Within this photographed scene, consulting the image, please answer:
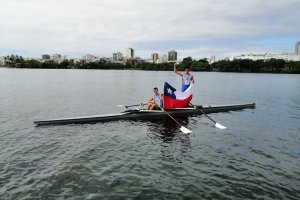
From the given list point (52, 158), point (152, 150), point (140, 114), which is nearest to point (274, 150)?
point (152, 150)

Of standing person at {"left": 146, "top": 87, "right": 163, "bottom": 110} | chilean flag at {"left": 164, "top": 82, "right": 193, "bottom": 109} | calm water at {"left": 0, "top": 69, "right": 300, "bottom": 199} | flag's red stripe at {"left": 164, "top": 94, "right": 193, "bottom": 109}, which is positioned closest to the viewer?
calm water at {"left": 0, "top": 69, "right": 300, "bottom": 199}

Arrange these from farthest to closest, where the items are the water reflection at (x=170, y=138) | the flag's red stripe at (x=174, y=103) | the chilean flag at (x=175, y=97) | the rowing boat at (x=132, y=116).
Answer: the flag's red stripe at (x=174, y=103) < the chilean flag at (x=175, y=97) < the rowing boat at (x=132, y=116) < the water reflection at (x=170, y=138)

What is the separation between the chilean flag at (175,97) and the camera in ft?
86.4

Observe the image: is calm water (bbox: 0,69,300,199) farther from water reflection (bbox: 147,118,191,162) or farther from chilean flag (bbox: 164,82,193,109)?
chilean flag (bbox: 164,82,193,109)

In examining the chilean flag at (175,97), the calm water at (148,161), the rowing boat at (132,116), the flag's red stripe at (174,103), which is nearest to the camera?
the calm water at (148,161)

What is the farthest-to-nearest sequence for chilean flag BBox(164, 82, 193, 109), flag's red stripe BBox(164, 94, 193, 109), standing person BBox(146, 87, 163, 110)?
flag's red stripe BBox(164, 94, 193, 109)
chilean flag BBox(164, 82, 193, 109)
standing person BBox(146, 87, 163, 110)

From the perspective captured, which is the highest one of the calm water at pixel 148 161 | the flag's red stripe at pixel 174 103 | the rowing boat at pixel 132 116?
the flag's red stripe at pixel 174 103

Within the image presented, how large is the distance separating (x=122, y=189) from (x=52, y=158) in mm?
5243

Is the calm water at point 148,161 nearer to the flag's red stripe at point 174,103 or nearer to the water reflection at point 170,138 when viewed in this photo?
the water reflection at point 170,138


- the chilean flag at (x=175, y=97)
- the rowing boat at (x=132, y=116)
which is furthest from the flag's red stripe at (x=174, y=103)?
the rowing boat at (x=132, y=116)

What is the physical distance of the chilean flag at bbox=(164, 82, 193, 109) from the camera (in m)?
26.3

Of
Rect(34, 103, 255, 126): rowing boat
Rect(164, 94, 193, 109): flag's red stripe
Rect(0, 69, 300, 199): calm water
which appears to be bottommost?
Rect(0, 69, 300, 199): calm water

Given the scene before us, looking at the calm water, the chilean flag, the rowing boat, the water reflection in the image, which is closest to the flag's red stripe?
the chilean flag

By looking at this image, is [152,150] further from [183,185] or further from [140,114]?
[140,114]
